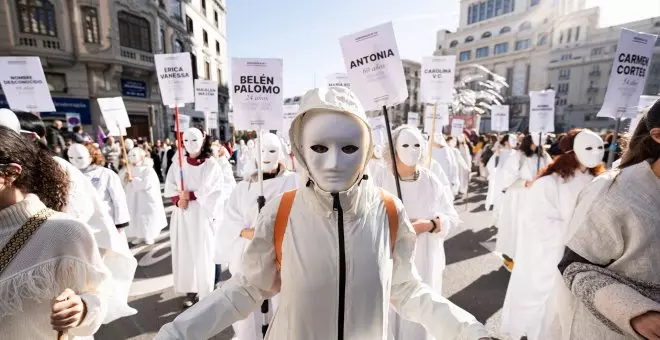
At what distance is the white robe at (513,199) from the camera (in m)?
3.88

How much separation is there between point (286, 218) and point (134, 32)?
75.0ft

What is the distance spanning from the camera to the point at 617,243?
51.3 inches

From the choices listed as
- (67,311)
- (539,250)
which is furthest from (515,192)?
(67,311)

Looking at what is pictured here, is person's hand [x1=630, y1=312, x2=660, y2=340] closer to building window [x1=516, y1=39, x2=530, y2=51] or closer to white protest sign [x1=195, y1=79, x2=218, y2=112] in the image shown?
white protest sign [x1=195, y1=79, x2=218, y2=112]

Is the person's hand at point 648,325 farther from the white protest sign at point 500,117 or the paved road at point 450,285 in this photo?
the white protest sign at point 500,117

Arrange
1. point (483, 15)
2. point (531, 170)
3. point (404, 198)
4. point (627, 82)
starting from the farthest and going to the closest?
1. point (483, 15)
2. point (531, 170)
3. point (627, 82)
4. point (404, 198)

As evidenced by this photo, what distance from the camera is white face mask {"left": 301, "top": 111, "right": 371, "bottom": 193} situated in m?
1.15

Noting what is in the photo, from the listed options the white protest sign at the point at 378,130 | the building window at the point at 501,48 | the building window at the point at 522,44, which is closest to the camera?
the white protest sign at the point at 378,130

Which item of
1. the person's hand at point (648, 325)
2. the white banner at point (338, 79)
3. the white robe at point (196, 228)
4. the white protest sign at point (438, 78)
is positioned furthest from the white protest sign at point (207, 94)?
the person's hand at point (648, 325)

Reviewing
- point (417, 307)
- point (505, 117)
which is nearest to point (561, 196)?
point (417, 307)

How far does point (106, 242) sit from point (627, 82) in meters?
4.92

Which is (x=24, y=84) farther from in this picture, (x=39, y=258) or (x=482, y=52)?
(x=482, y=52)

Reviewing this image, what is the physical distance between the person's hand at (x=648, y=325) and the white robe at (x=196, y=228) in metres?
3.83

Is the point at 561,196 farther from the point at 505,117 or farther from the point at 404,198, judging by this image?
the point at 505,117
